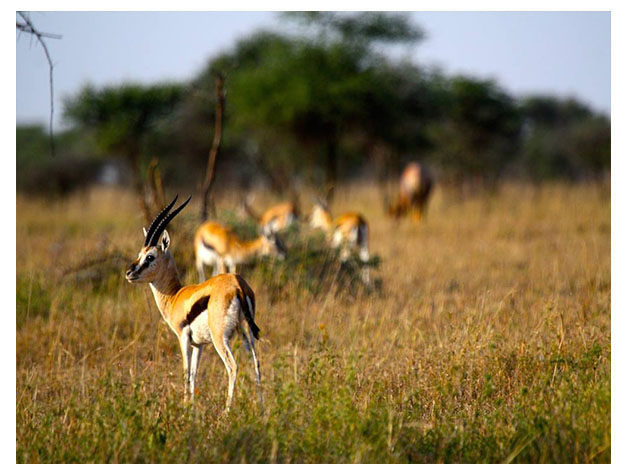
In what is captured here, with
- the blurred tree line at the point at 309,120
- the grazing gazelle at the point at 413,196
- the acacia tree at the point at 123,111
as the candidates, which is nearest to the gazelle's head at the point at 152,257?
the blurred tree line at the point at 309,120

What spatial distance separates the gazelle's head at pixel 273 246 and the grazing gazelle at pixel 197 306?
8.56 ft

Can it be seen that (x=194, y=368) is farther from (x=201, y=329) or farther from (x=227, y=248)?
(x=227, y=248)

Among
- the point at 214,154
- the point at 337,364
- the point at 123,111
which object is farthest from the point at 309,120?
the point at 337,364

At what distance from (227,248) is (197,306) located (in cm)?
320

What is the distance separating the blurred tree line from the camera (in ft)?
50.5

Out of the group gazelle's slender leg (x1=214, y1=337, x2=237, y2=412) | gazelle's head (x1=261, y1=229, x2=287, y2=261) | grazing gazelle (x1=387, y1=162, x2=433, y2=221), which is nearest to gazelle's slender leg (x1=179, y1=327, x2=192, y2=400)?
gazelle's slender leg (x1=214, y1=337, x2=237, y2=412)

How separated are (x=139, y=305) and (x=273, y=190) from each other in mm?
12562

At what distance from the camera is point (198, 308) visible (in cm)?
398

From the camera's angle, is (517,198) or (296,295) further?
(517,198)

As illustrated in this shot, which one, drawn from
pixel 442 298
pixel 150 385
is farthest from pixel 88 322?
pixel 442 298

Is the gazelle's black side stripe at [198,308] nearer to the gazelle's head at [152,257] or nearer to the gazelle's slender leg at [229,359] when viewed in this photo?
the gazelle's slender leg at [229,359]

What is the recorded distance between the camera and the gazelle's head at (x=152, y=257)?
4.11 meters

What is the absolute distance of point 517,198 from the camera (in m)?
16.4
